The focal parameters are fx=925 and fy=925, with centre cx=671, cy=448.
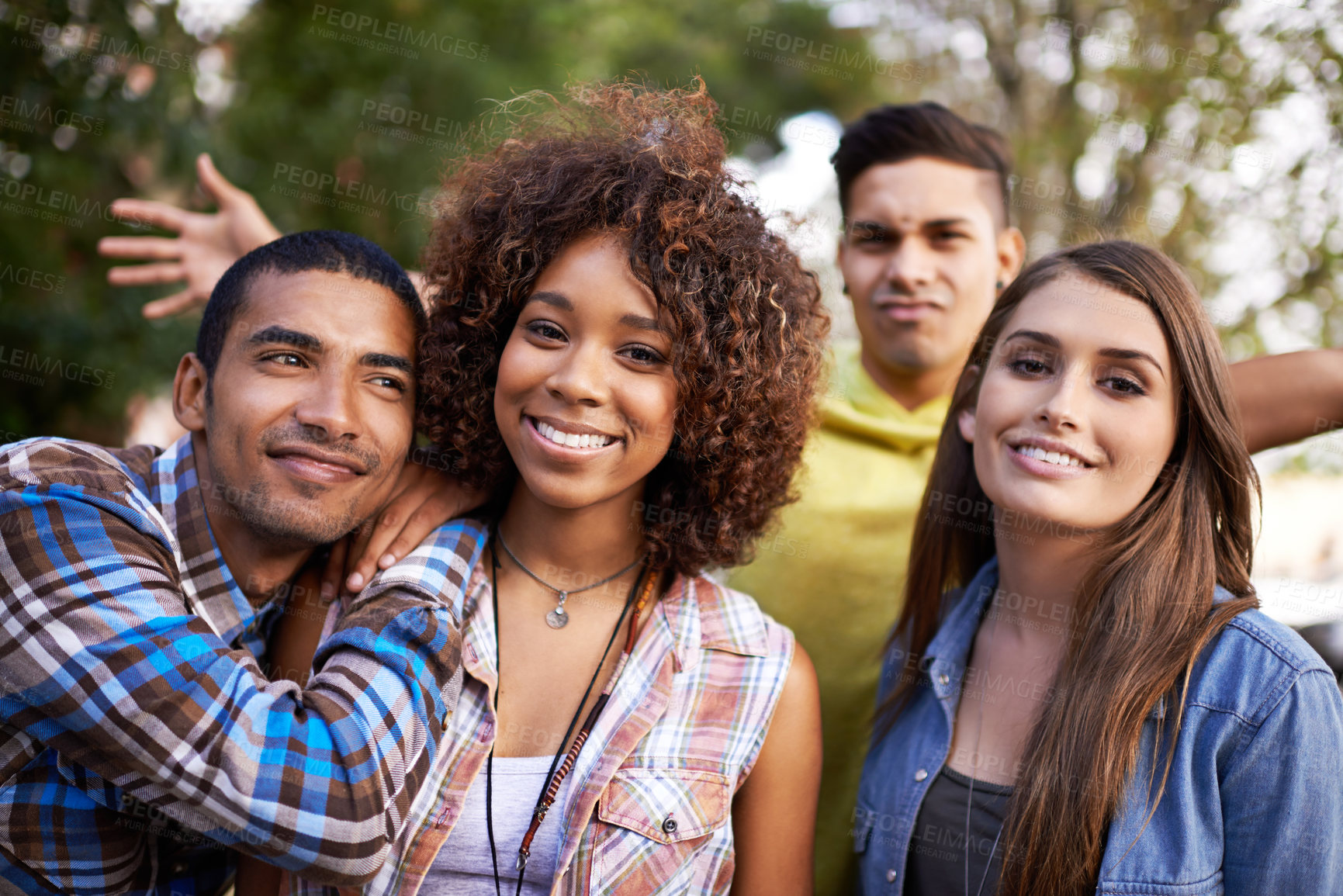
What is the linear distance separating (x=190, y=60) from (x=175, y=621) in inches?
192

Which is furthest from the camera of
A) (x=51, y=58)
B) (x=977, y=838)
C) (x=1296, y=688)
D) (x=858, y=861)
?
(x=51, y=58)

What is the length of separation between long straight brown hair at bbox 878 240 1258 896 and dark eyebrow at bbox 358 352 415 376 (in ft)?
5.14

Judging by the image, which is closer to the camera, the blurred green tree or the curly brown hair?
the curly brown hair

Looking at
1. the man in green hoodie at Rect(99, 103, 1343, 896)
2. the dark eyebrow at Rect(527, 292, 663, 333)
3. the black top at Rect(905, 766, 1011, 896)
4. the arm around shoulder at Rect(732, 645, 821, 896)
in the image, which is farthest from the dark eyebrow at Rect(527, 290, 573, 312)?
the black top at Rect(905, 766, 1011, 896)

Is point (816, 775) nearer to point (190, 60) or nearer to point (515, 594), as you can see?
point (515, 594)

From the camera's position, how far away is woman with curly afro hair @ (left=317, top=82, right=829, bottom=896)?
6.72ft

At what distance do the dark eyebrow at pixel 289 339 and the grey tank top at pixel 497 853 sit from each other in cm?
106

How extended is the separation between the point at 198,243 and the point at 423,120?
5.76 metres

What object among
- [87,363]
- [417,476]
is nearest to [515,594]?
[417,476]

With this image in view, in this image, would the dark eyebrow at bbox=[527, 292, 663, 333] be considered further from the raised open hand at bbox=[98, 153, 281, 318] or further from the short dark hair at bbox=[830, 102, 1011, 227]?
the short dark hair at bbox=[830, 102, 1011, 227]

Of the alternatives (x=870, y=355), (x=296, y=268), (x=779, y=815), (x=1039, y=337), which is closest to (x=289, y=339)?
(x=296, y=268)

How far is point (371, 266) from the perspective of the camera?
7.47ft

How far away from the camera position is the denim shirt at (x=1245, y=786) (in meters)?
1.83

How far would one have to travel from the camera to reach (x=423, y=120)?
28.4 ft
